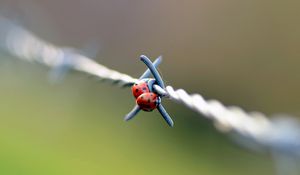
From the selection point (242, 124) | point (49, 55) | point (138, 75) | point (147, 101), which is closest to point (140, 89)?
point (147, 101)

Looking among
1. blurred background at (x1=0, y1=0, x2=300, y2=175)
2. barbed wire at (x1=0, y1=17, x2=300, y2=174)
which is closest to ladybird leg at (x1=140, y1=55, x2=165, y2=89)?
barbed wire at (x1=0, y1=17, x2=300, y2=174)

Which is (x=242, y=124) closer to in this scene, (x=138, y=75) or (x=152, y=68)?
(x=152, y=68)

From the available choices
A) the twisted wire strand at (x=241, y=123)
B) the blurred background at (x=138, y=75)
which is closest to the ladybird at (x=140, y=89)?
the twisted wire strand at (x=241, y=123)

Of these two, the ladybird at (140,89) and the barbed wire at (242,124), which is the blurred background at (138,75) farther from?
the ladybird at (140,89)

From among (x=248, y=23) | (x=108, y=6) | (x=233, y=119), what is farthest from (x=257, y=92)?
(x=233, y=119)

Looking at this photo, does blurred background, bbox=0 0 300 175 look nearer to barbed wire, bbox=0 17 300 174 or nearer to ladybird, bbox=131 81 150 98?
barbed wire, bbox=0 17 300 174

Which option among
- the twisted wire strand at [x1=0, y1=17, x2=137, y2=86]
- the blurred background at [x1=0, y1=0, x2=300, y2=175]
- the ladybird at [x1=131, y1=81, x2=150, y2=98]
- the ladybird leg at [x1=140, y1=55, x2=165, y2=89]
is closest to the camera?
the ladybird leg at [x1=140, y1=55, x2=165, y2=89]
